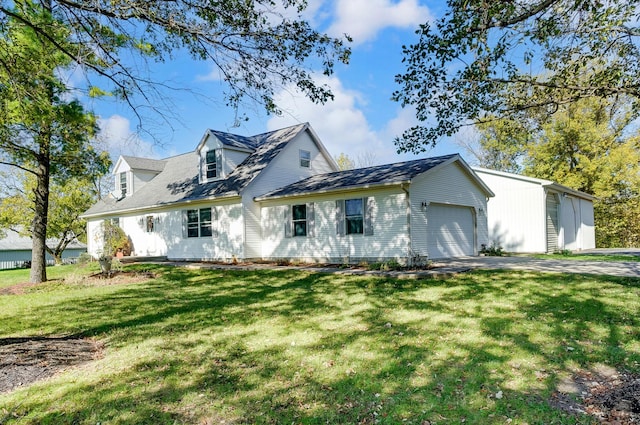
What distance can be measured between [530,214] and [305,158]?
11.1m

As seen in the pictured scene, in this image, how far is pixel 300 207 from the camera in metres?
15.8

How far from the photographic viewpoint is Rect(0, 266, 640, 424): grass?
3.63 metres

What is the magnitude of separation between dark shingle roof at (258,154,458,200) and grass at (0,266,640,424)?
16.1 feet

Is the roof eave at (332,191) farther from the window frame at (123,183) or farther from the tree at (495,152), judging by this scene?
the tree at (495,152)

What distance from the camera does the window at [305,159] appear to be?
18.9 metres

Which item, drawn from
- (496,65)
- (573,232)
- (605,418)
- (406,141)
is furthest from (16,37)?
(573,232)

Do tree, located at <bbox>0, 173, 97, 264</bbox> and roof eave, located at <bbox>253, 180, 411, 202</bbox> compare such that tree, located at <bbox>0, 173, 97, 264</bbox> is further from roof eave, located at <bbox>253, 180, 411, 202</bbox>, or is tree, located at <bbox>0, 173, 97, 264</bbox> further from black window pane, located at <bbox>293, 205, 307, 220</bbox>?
black window pane, located at <bbox>293, 205, 307, 220</bbox>

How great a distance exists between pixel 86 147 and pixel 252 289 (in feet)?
25.1

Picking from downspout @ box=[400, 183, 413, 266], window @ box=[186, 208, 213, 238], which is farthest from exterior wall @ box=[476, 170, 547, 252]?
window @ box=[186, 208, 213, 238]

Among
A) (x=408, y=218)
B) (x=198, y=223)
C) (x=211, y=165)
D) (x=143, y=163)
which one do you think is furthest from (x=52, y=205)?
(x=408, y=218)

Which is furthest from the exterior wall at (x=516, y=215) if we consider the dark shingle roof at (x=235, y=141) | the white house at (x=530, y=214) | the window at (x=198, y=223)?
the window at (x=198, y=223)

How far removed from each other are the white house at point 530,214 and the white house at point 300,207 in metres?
2.35

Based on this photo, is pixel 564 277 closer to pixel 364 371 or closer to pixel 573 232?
pixel 364 371

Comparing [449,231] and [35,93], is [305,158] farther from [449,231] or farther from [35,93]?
[35,93]
